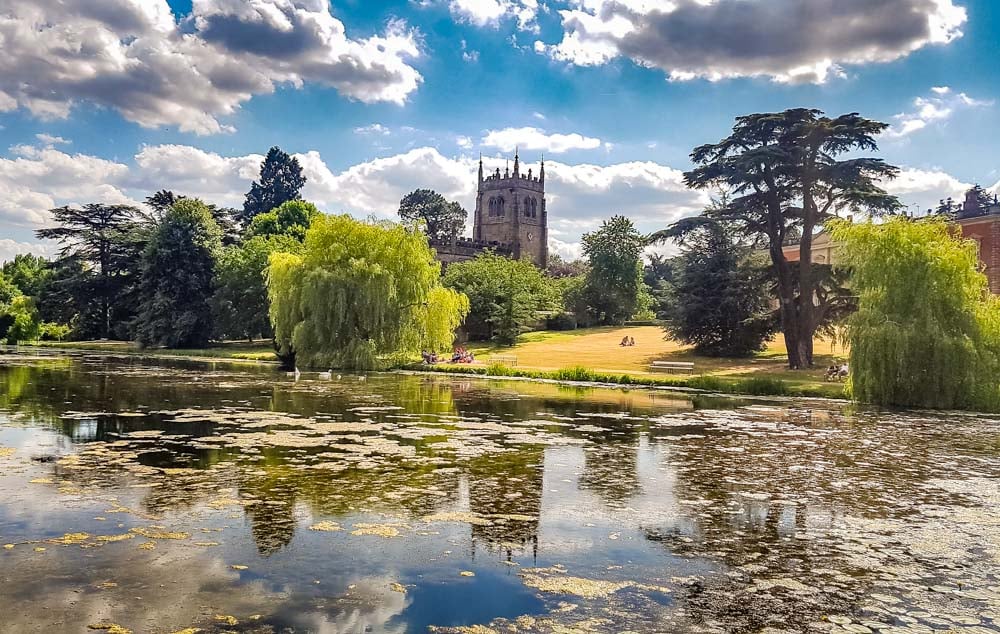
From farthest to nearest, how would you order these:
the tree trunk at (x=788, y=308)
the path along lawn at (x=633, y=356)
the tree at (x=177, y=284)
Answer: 1. the tree at (x=177, y=284)
2. the tree trunk at (x=788, y=308)
3. the path along lawn at (x=633, y=356)

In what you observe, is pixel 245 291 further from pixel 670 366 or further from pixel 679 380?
pixel 679 380

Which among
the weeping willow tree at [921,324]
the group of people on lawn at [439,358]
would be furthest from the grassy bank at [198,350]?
the weeping willow tree at [921,324]

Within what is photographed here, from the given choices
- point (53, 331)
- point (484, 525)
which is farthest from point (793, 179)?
point (53, 331)

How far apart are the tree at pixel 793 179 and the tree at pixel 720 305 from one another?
3.74m

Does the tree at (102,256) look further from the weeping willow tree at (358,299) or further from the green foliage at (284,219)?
the weeping willow tree at (358,299)

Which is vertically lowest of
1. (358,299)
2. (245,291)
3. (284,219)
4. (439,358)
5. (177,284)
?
(439,358)

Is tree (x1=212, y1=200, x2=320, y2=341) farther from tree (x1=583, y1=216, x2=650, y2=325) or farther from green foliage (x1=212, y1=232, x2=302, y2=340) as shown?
tree (x1=583, y1=216, x2=650, y2=325)

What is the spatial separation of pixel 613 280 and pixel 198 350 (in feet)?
124

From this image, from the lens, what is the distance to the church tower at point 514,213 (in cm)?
11362

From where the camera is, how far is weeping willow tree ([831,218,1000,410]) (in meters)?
23.7

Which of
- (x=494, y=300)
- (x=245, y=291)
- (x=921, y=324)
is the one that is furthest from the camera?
(x=494, y=300)

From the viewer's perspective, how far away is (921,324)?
78.9ft

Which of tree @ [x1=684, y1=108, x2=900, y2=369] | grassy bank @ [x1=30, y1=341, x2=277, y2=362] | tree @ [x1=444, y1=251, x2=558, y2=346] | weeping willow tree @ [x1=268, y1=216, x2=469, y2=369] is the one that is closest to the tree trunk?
tree @ [x1=684, y1=108, x2=900, y2=369]

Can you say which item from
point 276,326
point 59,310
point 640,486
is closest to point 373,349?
point 276,326
